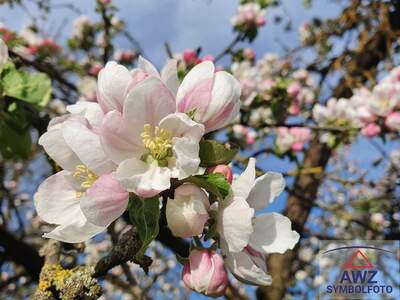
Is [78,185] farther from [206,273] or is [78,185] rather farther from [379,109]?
[379,109]

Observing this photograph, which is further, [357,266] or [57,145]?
[357,266]

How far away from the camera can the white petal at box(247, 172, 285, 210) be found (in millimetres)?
784

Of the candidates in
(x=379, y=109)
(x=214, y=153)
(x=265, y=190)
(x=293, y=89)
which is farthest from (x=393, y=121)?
(x=214, y=153)

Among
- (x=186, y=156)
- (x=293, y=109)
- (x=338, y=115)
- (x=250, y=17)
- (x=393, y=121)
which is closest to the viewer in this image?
(x=186, y=156)

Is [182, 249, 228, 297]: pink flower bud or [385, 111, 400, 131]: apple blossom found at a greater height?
[385, 111, 400, 131]: apple blossom

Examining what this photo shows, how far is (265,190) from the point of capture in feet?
2.59

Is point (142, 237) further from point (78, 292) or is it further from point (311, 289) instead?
point (311, 289)

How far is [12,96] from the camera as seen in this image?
1215 millimetres

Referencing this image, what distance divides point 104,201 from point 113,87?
0.17 meters

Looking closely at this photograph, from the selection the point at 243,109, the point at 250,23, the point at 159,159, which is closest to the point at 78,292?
the point at 159,159

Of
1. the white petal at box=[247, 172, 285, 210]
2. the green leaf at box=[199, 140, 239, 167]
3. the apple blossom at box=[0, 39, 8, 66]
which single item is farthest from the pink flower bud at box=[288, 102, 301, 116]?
the green leaf at box=[199, 140, 239, 167]

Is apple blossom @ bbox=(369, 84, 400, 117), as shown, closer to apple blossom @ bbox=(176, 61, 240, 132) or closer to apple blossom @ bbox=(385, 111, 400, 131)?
apple blossom @ bbox=(385, 111, 400, 131)

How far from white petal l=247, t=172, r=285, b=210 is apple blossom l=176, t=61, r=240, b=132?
12cm

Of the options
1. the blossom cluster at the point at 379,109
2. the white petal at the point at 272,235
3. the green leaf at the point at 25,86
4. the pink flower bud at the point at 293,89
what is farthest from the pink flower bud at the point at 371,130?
the white petal at the point at 272,235
